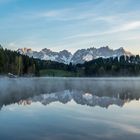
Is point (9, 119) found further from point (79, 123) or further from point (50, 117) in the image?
point (79, 123)

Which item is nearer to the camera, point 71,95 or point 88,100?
point 88,100

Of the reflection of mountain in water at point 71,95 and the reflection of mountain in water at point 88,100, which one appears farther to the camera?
the reflection of mountain in water at point 71,95

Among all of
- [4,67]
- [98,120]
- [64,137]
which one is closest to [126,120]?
[98,120]

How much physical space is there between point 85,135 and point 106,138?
3.33 ft

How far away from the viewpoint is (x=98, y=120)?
17672mm

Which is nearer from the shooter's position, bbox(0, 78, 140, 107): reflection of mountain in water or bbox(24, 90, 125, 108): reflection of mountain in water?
bbox(24, 90, 125, 108): reflection of mountain in water

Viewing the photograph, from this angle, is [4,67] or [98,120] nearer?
[98,120]

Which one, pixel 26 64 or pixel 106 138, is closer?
pixel 106 138

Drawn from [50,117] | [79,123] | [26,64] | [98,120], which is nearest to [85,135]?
[79,123]

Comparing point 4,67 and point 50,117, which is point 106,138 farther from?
point 4,67

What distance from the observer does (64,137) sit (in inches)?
513

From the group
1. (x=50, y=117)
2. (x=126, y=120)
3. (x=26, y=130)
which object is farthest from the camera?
(x=50, y=117)

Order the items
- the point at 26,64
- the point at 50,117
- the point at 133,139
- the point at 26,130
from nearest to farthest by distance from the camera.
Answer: the point at 133,139, the point at 26,130, the point at 50,117, the point at 26,64

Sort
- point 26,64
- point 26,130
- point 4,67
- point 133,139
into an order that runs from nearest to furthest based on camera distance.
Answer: point 133,139 < point 26,130 < point 4,67 < point 26,64
